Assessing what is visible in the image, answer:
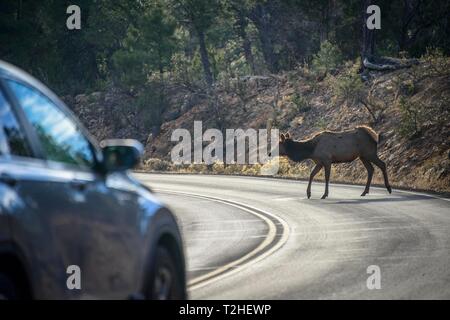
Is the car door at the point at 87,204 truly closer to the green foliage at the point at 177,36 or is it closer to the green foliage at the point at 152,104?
the green foliage at the point at 177,36

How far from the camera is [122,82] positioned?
169ft

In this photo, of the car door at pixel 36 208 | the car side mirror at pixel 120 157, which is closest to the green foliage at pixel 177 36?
the car side mirror at pixel 120 157

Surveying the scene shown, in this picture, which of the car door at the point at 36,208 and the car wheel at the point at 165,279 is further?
the car wheel at the point at 165,279

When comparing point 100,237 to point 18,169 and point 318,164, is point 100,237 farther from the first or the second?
point 318,164

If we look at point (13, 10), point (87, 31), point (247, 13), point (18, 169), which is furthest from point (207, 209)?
point (247, 13)

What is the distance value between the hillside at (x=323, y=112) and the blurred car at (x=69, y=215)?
817 inches

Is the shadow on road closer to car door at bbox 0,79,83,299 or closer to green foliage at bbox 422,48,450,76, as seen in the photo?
green foliage at bbox 422,48,450,76

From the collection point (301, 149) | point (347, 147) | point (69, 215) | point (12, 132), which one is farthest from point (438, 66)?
point (12, 132)

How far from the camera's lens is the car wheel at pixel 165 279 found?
627 cm

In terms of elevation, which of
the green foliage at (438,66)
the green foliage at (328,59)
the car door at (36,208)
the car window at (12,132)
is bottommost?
the car door at (36,208)

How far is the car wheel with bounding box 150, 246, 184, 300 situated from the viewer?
6.27 m

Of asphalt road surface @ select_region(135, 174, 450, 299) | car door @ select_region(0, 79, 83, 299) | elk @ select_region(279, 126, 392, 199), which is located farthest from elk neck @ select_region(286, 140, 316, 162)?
car door @ select_region(0, 79, 83, 299)

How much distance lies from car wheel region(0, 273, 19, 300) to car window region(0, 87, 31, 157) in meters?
0.75

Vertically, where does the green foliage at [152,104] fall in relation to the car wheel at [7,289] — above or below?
above
